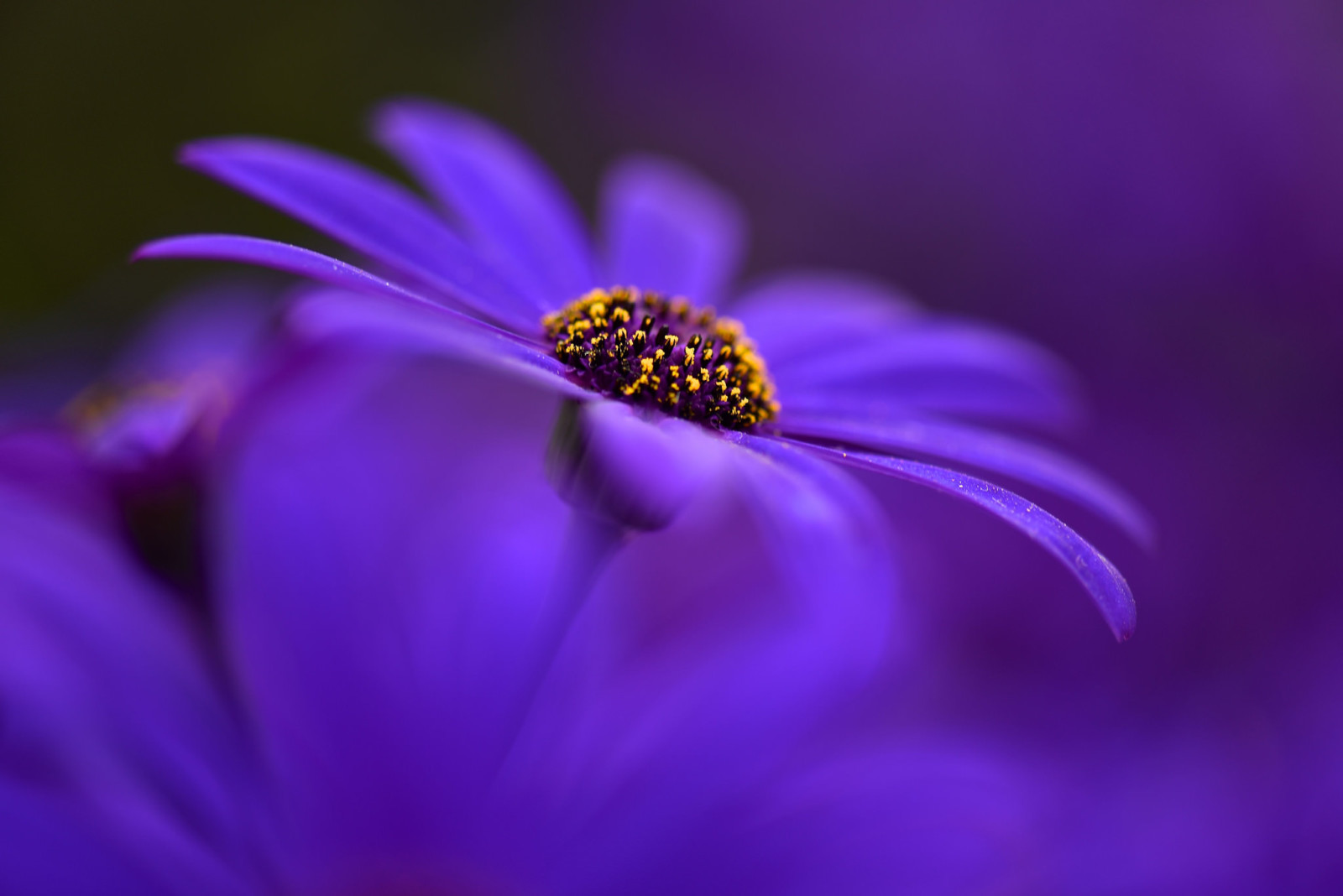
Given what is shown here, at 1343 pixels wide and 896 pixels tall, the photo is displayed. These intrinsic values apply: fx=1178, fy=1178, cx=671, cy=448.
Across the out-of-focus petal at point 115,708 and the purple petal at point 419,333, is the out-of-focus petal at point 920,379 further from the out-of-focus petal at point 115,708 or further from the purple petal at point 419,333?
the out-of-focus petal at point 115,708

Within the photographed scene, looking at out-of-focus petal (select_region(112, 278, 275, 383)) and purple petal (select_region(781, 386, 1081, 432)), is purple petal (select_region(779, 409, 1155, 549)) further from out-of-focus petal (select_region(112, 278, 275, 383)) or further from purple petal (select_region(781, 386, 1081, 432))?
out-of-focus petal (select_region(112, 278, 275, 383))

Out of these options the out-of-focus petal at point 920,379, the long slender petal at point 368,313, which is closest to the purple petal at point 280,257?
the long slender petal at point 368,313

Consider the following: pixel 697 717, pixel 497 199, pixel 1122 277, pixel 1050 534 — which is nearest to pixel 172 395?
pixel 497 199

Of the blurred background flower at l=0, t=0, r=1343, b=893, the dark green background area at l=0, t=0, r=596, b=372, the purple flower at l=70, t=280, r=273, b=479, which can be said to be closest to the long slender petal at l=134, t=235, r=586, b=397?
the purple flower at l=70, t=280, r=273, b=479

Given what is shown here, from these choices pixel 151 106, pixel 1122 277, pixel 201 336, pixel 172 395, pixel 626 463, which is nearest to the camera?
pixel 626 463

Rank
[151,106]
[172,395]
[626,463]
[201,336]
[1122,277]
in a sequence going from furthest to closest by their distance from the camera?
[151,106] < [1122,277] < [201,336] < [172,395] < [626,463]

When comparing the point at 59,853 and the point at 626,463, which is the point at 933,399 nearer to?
the point at 626,463
